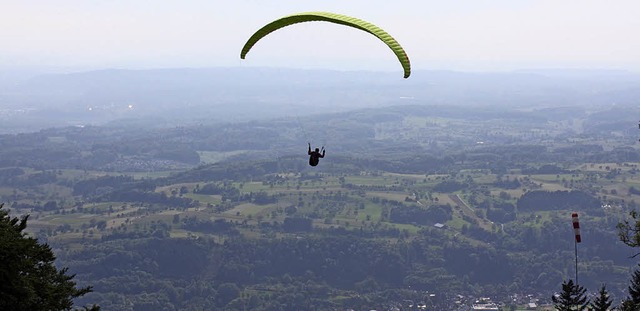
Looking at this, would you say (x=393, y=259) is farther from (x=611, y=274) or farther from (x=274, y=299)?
(x=611, y=274)

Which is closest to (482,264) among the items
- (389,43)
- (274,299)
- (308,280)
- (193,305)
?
(308,280)

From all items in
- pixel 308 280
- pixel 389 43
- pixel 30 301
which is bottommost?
pixel 308 280

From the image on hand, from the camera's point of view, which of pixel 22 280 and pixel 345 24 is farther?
pixel 22 280

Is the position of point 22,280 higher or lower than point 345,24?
lower

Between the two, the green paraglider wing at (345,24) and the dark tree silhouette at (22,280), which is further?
the dark tree silhouette at (22,280)

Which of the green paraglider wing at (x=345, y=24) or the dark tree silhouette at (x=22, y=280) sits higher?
the green paraglider wing at (x=345, y=24)

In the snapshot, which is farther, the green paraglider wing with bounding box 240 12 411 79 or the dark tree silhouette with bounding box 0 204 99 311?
the dark tree silhouette with bounding box 0 204 99 311

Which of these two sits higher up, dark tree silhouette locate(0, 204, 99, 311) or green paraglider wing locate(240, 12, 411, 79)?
green paraglider wing locate(240, 12, 411, 79)

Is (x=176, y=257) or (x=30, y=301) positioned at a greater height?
(x=30, y=301)
